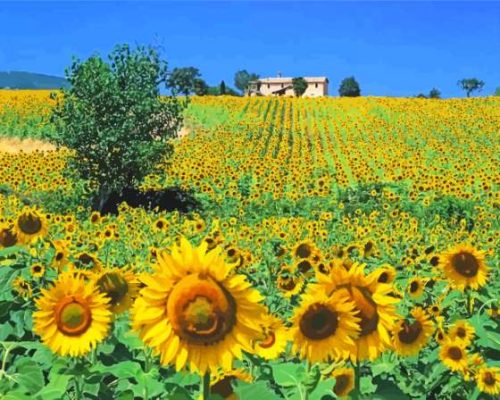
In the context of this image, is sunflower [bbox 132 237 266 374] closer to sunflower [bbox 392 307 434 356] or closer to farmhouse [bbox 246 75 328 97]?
sunflower [bbox 392 307 434 356]

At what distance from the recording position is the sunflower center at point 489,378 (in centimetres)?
356

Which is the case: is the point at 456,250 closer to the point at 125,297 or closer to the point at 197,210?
the point at 125,297

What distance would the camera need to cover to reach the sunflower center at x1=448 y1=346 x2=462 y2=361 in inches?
148

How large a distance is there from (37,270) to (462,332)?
2.57 meters

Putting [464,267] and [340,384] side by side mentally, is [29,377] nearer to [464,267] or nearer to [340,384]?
[340,384]

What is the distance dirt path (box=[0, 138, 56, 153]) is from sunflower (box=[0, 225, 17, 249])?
101 ft

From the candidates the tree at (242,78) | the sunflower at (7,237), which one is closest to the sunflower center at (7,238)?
the sunflower at (7,237)

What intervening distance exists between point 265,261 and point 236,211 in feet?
39.2

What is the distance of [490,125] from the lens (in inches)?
1528

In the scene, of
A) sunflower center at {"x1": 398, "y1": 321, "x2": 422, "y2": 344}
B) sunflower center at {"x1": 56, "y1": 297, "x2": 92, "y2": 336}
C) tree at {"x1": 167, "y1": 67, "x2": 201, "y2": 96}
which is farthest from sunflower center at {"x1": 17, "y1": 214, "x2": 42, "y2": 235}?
tree at {"x1": 167, "y1": 67, "x2": 201, "y2": 96}

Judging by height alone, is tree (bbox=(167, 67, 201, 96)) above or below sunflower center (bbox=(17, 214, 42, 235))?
above

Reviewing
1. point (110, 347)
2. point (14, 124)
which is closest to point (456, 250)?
point (110, 347)

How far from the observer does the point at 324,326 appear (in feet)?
7.25

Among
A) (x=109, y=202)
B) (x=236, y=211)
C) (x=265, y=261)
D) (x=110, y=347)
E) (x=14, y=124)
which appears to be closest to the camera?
(x=110, y=347)
